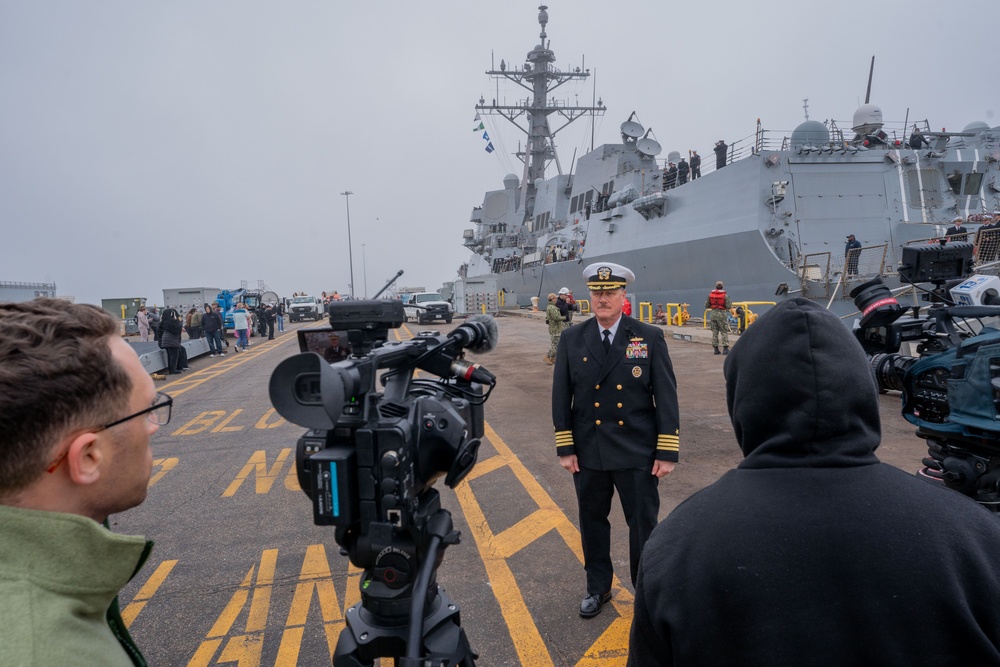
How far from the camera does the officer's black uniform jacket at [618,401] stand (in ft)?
10.6

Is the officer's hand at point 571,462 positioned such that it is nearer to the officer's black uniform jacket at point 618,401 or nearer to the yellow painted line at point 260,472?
the officer's black uniform jacket at point 618,401

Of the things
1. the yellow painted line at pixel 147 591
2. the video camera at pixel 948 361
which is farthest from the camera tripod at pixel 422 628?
the video camera at pixel 948 361

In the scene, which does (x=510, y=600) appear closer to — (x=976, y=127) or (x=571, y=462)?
(x=571, y=462)

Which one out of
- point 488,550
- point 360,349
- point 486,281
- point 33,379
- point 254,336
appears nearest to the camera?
point 33,379

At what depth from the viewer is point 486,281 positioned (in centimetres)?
3509

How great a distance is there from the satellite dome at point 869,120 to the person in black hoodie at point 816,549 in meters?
19.7

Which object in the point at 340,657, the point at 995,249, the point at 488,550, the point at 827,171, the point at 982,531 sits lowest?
the point at 488,550

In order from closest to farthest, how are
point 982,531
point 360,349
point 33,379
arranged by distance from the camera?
Answer: point 33,379, point 982,531, point 360,349

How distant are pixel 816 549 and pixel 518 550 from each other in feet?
10.5

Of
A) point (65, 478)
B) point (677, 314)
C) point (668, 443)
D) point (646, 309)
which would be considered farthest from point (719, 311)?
point (65, 478)

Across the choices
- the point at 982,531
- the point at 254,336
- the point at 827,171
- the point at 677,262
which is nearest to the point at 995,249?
the point at 827,171

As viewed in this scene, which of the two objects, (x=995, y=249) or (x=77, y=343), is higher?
(x=995, y=249)

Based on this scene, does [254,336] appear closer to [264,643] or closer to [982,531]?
[264,643]

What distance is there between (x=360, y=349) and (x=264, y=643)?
204 centimetres
